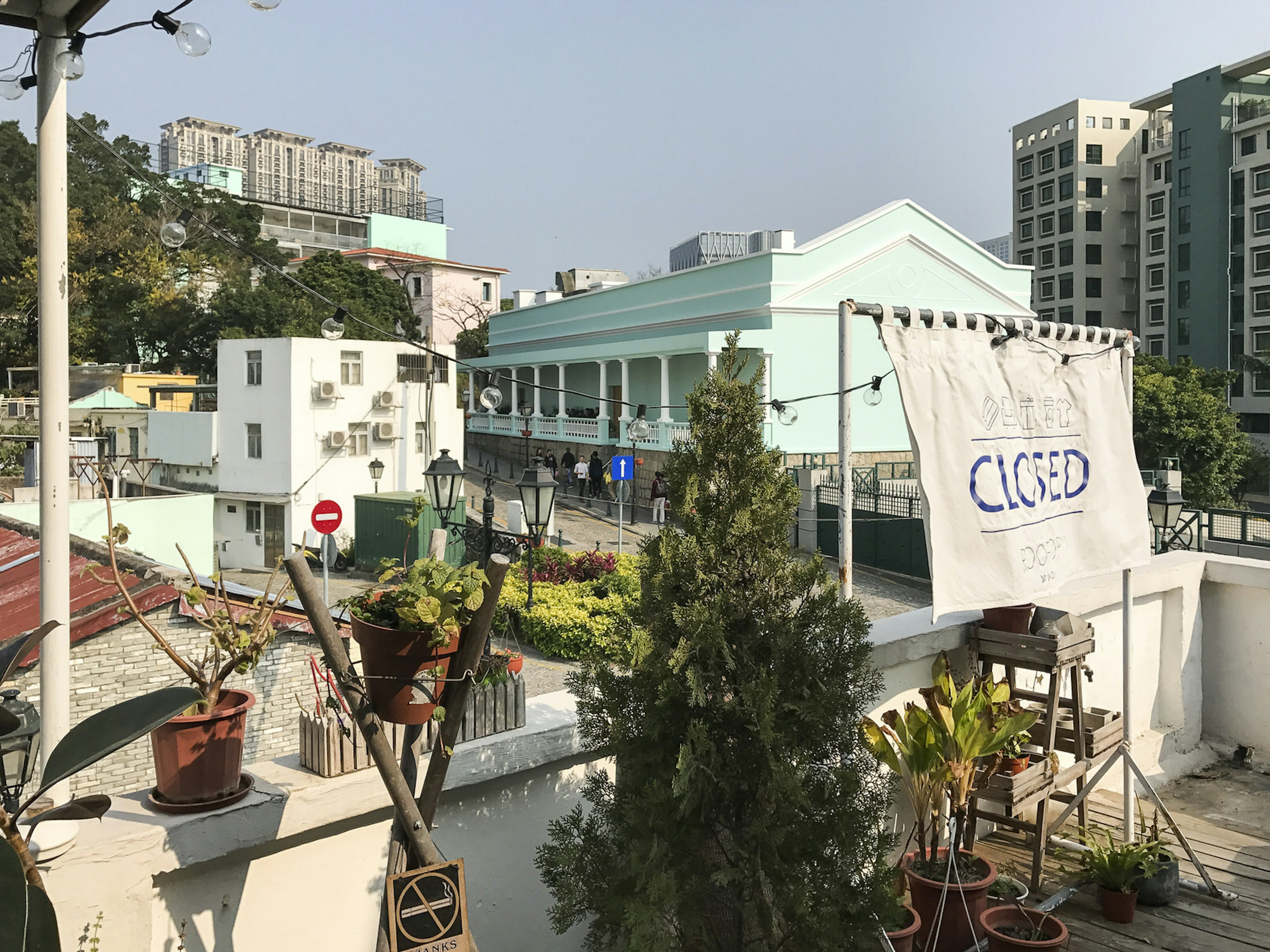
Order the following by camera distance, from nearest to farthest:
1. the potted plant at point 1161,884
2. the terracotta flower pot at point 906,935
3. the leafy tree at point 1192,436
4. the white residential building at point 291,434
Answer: the terracotta flower pot at point 906,935 → the potted plant at point 1161,884 → the white residential building at point 291,434 → the leafy tree at point 1192,436

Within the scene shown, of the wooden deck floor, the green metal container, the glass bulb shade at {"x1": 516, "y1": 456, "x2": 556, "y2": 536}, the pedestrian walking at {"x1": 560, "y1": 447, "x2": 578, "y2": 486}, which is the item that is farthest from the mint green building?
the wooden deck floor

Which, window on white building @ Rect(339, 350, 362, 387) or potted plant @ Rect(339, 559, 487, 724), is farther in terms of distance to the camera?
window on white building @ Rect(339, 350, 362, 387)

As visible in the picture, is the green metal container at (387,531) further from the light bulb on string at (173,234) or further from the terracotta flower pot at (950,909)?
the terracotta flower pot at (950,909)

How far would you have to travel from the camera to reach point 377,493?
2600 centimetres

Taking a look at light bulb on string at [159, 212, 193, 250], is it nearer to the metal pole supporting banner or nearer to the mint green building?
the metal pole supporting banner

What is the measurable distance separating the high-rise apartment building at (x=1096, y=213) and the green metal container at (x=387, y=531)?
147 ft

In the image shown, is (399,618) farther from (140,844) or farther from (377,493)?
(377,493)

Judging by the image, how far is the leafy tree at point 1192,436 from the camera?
3372 cm

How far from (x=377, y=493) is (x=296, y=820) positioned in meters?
23.9

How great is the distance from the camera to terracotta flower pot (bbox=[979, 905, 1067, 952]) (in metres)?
3.59

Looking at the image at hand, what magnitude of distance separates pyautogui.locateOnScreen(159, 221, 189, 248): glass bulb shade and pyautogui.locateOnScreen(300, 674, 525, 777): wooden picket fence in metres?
5.72

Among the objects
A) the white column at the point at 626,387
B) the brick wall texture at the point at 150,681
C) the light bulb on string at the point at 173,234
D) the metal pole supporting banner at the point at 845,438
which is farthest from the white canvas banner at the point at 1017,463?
the white column at the point at 626,387

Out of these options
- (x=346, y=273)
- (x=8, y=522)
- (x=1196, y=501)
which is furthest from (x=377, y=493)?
(x=1196, y=501)

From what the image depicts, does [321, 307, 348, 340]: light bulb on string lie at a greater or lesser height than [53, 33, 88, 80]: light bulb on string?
greater
